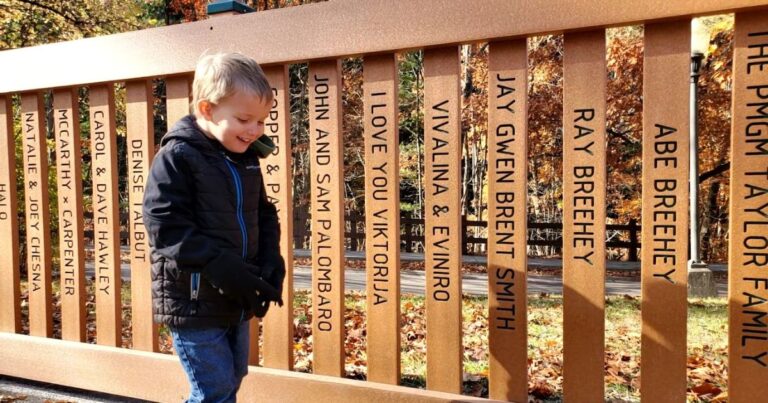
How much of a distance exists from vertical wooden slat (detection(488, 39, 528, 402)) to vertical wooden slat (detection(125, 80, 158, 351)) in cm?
200

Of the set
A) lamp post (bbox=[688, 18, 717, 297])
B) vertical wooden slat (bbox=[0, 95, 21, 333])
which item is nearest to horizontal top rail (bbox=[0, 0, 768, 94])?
vertical wooden slat (bbox=[0, 95, 21, 333])

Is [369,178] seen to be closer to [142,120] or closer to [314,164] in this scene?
[314,164]

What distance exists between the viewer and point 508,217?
2.44m

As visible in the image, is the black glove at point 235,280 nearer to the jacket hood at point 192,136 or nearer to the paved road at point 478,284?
the jacket hood at point 192,136

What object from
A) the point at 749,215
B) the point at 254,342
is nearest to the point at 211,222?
the point at 254,342

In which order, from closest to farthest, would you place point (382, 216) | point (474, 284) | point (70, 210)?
point (382, 216), point (70, 210), point (474, 284)

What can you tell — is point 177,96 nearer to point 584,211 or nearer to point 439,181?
point 439,181

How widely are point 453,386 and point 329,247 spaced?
90cm

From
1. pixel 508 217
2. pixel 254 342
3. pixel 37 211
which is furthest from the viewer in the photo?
pixel 37 211

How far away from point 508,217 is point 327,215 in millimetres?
911

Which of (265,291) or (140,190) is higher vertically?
(140,190)

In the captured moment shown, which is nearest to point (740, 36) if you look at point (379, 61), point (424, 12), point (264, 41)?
point (424, 12)

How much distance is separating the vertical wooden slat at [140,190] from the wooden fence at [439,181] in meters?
0.01

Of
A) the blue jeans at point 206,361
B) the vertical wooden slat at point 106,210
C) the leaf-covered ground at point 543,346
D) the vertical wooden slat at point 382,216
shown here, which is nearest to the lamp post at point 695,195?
the leaf-covered ground at point 543,346
